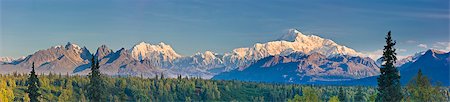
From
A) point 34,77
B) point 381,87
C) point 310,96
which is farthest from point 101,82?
point 310,96

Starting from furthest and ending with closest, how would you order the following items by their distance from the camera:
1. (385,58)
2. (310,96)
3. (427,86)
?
(310,96) < (427,86) < (385,58)

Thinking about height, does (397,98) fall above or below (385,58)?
below

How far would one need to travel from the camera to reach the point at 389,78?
67.9m

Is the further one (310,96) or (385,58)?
(310,96)

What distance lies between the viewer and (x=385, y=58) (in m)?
67.4

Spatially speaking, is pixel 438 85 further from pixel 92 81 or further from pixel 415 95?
pixel 92 81

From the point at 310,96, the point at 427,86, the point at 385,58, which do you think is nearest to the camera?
the point at 385,58

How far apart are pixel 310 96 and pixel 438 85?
70.5 meters

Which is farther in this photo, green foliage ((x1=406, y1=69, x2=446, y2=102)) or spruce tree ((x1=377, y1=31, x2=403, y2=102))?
green foliage ((x1=406, y1=69, x2=446, y2=102))

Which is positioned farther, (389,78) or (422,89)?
(422,89)

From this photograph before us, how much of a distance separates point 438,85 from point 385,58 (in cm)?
4765

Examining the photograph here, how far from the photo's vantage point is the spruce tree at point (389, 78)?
6700cm

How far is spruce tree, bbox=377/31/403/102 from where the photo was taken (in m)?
67.0

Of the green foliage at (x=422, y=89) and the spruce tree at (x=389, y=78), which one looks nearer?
the spruce tree at (x=389, y=78)
